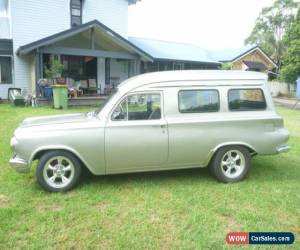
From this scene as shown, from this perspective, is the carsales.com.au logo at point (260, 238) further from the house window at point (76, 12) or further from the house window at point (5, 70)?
the house window at point (76, 12)

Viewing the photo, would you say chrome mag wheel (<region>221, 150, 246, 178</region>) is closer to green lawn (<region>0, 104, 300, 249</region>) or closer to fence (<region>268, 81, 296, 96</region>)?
green lawn (<region>0, 104, 300, 249</region>)

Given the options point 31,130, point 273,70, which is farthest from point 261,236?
point 273,70

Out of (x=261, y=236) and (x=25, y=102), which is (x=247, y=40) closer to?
(x=25, y=102)

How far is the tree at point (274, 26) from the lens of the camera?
43716mm

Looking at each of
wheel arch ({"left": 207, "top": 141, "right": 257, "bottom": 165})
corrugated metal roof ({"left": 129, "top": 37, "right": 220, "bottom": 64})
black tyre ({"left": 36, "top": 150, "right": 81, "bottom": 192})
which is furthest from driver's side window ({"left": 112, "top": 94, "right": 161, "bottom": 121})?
corrugated metal roof ({"left": 129, "top": 37, "right": 220, "bottom": 64})

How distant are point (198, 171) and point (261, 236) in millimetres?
2368

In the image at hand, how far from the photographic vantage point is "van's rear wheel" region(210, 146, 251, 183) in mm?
5242

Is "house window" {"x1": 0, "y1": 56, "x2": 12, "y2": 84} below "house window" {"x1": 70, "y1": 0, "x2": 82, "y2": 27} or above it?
below

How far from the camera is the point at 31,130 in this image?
4637 mm

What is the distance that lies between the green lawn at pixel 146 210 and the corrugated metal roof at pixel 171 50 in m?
18.3

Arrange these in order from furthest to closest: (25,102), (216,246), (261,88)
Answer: (25,102) → (261,88) → (216,246)

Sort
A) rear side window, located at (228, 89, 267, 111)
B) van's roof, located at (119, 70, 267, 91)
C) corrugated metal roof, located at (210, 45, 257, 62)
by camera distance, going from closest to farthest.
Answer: van's roof, located at (119, 70, 267, 91) → rear side window, located at (228, 89, 267, 111) → corrugated metal roof, located at (210, 45, 257, 62)

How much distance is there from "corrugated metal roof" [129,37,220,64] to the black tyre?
1868 centimetres

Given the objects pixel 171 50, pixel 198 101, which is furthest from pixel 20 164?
pixel 171 50
